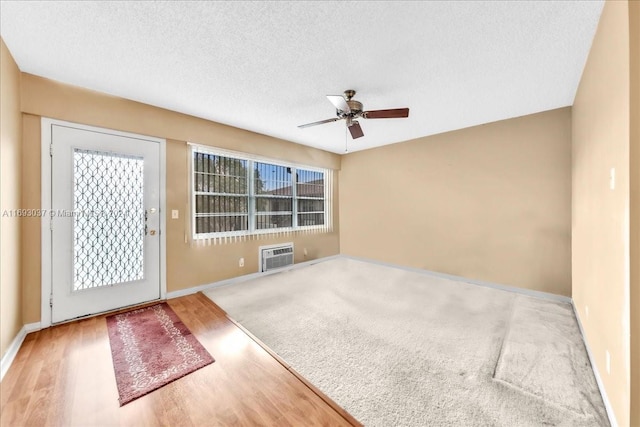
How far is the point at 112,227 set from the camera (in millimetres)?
2840

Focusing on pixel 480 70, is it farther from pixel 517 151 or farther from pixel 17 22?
pixel 17 22

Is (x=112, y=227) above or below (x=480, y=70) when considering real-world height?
below

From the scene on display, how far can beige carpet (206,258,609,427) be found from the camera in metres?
1.49

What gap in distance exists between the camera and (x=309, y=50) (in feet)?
6.52

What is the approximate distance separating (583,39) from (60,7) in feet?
12.3

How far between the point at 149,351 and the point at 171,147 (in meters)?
2.50

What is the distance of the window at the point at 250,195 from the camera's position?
144 inches

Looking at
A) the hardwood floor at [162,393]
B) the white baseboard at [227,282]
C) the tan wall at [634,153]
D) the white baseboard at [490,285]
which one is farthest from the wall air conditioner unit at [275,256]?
the tan wall at [634,153]

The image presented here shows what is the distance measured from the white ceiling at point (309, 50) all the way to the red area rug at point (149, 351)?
2.54m

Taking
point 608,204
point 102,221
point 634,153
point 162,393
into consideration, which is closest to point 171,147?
point 102,221

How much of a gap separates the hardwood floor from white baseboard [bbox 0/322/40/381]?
35 mm

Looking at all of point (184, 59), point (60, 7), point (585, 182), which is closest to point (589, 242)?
point (585, 182)

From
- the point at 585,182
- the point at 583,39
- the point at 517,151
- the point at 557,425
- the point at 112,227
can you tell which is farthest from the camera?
the point at 517,151

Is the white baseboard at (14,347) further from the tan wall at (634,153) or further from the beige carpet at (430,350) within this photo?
the tan wall at (634,153)
